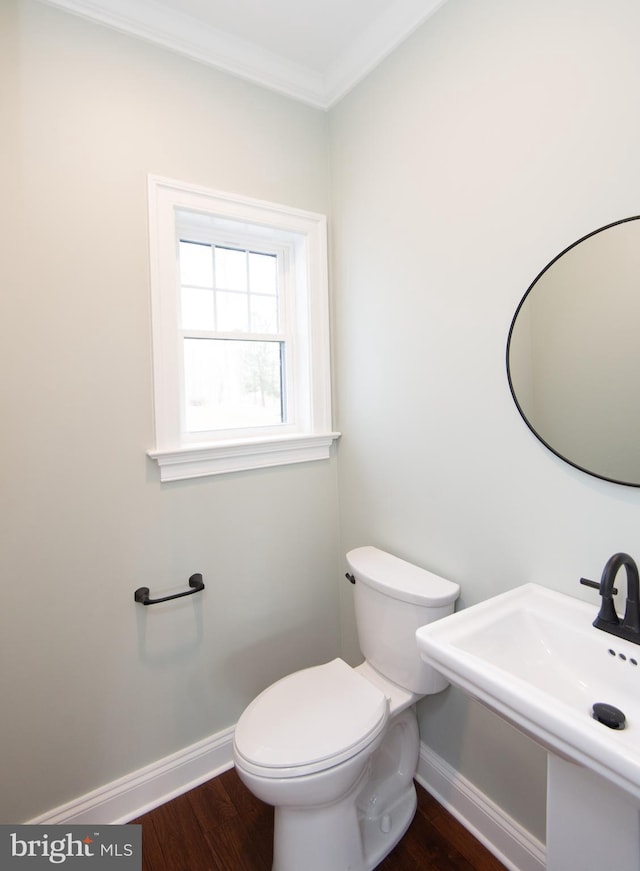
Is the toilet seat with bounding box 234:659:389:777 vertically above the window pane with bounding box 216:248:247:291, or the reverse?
the window pane with bounding box 216:248:247:291

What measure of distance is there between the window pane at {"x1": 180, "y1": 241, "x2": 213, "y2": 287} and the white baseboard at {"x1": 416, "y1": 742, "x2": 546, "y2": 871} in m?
2.03

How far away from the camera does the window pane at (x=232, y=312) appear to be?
5.82 ft

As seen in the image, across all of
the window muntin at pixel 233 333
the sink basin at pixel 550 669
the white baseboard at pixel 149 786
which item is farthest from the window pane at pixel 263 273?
the white baseboard at pixel 149 786

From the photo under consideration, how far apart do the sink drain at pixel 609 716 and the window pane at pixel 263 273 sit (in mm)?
1780

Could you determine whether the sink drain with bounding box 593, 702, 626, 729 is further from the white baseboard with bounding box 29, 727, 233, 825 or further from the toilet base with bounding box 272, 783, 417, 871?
the white baseboard with bounding box 29, 727, 233, 825

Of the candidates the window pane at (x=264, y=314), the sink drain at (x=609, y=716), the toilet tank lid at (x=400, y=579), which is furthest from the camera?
the window pane at (x=264, y=314)

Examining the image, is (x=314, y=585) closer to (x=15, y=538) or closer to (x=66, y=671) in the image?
(x=66, y=671)

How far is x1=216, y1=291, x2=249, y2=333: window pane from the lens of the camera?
1774 millimetres

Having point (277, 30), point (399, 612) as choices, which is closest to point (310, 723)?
point (399, 612)

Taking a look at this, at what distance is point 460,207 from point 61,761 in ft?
7.33

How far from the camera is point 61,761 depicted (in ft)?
4.59

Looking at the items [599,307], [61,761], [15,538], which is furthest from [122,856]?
[599,307]

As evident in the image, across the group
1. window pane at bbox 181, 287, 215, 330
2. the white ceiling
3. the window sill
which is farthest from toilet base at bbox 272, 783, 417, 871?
the white ceiling

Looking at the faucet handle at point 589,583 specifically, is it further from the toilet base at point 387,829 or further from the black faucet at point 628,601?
the toilet base at point 387,829
